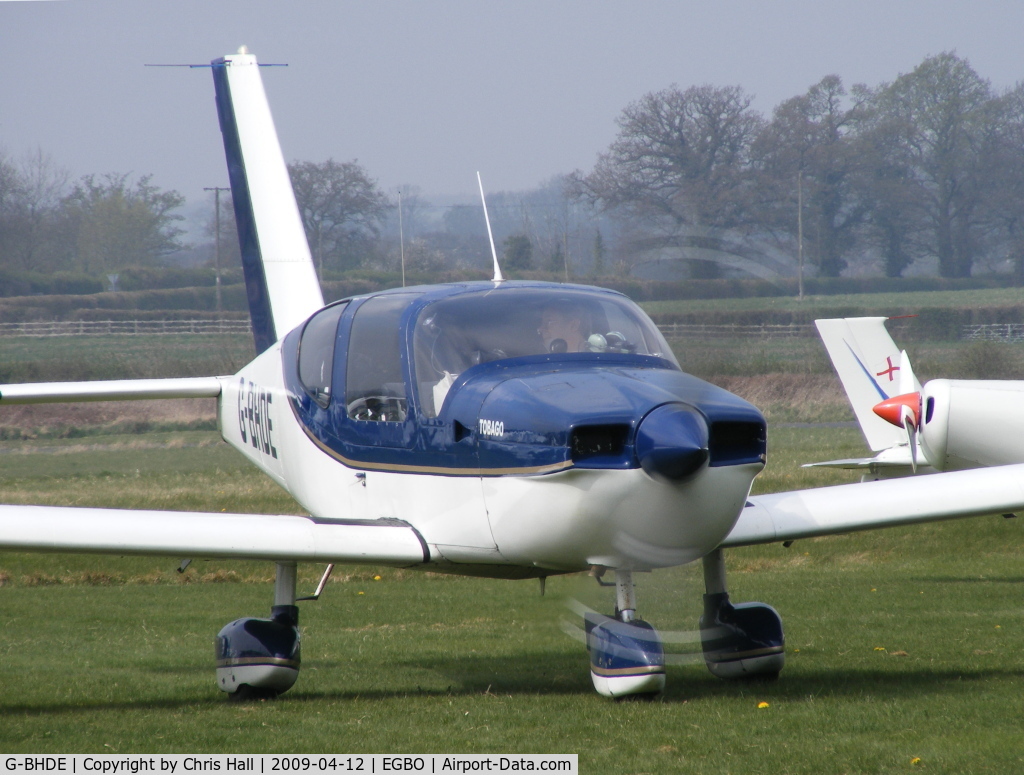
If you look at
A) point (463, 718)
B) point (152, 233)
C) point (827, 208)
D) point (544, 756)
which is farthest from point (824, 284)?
point (152, 233)

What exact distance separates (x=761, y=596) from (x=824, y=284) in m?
6.57

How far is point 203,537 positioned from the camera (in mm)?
6004

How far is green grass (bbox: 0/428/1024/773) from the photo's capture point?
515 centimetres

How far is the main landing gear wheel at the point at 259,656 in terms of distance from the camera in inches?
254

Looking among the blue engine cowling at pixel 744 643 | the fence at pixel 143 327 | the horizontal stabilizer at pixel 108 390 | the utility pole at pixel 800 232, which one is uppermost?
the utility pole at pixel 800 232

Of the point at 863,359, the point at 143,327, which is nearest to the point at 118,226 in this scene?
the point at 143,327

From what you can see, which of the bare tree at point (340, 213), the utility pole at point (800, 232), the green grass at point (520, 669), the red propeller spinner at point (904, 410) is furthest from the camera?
the bare tree at point (340, 213)

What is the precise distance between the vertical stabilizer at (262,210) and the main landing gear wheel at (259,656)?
411cm

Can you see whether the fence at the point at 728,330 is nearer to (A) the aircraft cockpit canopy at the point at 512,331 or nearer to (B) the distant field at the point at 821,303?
(B) the distant field at the point at 821,303

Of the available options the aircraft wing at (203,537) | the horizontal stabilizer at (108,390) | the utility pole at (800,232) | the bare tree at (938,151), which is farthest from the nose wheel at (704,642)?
the horizontal stabilizer at (108,390)

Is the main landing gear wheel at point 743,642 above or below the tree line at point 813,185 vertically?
below

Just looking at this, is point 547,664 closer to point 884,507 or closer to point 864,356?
point 884,507

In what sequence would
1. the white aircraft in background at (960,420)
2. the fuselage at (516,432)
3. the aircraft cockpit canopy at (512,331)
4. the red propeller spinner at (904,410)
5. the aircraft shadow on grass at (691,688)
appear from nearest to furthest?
1. the fuselage at (516,432)
2. the aircraft cockpit canopy at (512,331)
3. the aircraft shadow on grass at (691,688)
4. the white aircraft in background at (960,420)
5. the red propeller spinner at (904,410)

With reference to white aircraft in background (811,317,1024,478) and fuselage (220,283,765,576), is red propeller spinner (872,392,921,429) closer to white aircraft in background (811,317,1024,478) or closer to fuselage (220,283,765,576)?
white aircraft in background (811,317,1024,478)
